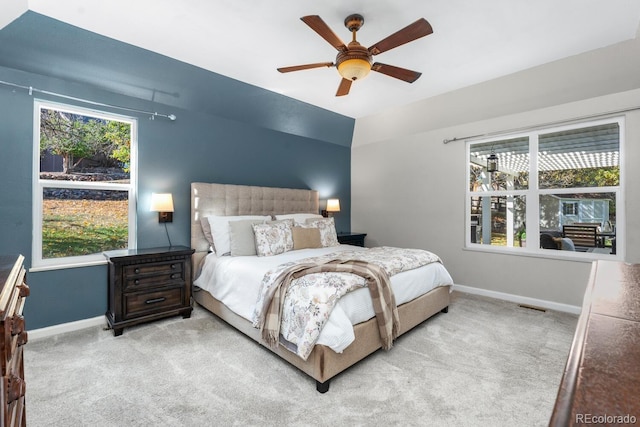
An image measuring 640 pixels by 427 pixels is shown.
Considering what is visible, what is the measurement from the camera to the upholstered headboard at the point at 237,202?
149 inches

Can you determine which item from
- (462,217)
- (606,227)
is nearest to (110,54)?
(462,217)

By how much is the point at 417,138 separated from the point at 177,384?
14.7 feet

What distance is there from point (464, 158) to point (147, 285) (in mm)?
4332

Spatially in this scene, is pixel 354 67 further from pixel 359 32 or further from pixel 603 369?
pixel 603 369

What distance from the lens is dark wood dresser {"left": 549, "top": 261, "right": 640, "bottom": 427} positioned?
0.37 meters

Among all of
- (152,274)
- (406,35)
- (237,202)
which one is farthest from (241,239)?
(406,35)

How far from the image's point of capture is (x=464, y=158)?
4.39m

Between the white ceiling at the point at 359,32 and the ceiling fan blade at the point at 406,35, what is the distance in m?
0.39

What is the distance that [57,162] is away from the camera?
10.0 feet

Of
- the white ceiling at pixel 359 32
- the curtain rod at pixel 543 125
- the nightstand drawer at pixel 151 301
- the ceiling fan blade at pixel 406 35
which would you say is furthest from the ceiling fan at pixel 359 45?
the nightstand drawer at pixel 151 301

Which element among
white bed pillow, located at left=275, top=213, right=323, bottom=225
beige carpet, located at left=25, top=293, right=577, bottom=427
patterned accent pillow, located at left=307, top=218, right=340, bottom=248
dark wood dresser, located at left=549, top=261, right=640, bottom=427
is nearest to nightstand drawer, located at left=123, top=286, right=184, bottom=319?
beige carpet, located at left=25, top=293, right=577, bottom=427

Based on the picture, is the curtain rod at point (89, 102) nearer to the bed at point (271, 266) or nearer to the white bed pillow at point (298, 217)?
the bed at point (271, 266)

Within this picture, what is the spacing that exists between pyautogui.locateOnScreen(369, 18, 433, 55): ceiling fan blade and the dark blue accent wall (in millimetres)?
2141

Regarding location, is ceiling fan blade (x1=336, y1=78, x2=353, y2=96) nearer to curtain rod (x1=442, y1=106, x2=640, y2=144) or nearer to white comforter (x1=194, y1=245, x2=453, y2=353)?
white comforter (x1=194, y1=245, x2=453, y2=353)
